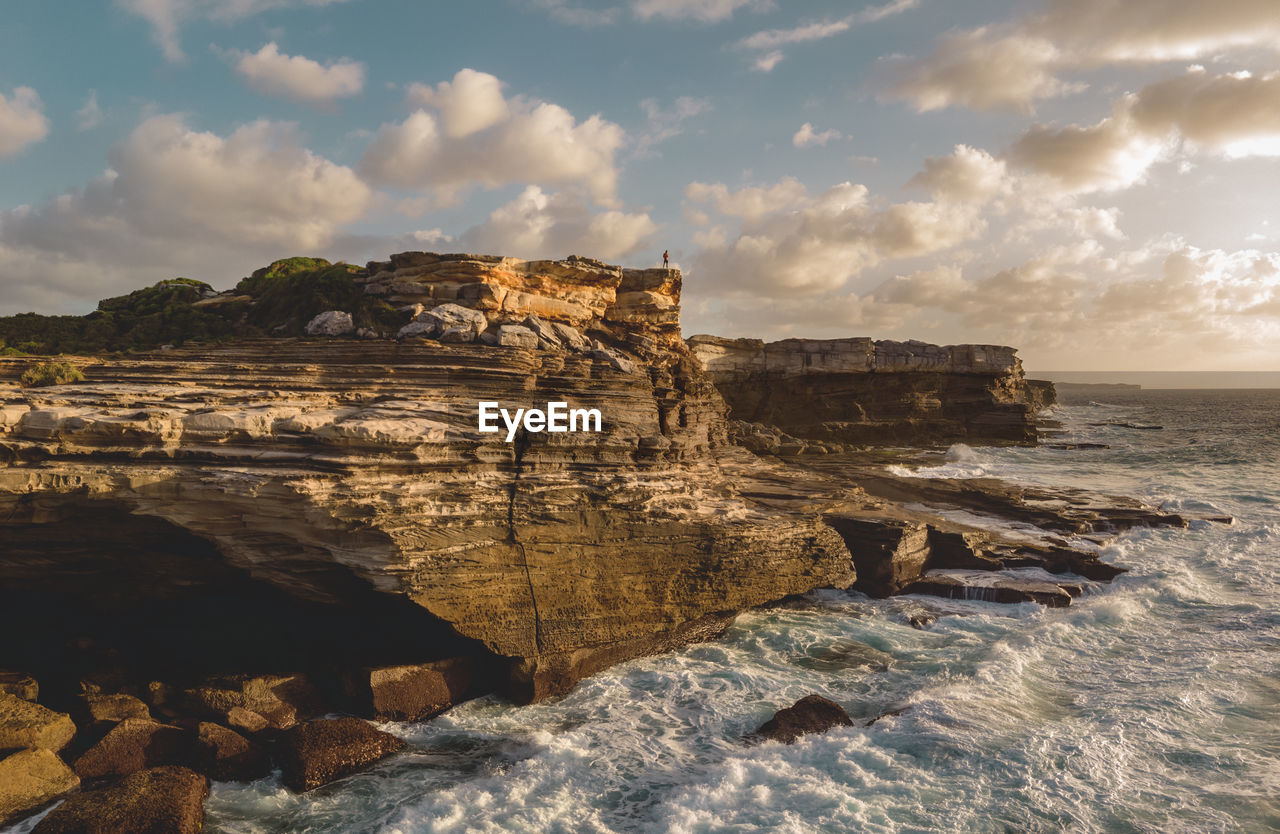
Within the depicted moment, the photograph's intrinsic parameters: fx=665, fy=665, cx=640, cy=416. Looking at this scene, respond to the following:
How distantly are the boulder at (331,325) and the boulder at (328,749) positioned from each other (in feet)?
32.1

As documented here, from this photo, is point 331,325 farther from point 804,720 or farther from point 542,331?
point 804,720

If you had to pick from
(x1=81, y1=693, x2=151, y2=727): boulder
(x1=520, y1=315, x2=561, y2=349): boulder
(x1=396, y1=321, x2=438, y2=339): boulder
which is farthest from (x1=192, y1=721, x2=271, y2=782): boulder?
(x1=520, y1=315, x2=561, y2=349): boulder

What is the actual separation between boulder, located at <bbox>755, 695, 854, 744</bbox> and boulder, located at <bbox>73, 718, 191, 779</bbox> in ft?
34.7

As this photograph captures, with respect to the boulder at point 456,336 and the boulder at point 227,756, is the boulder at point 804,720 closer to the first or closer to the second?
the boulder at point 227,756

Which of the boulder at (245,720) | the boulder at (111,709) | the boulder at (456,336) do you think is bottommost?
the boulder at (245,720)

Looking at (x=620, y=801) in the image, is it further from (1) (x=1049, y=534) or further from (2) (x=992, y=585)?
(1) (x=1049, y=534)

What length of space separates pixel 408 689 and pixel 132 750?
179 inches

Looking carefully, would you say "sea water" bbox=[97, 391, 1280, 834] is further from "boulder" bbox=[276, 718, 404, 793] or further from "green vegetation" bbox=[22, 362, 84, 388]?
"green vegetation" bbox=[22, 362, 84, 388]

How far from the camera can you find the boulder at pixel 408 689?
13336 millimetres

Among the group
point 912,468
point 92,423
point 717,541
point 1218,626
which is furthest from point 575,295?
point 912,468

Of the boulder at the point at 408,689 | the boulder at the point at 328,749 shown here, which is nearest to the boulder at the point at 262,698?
the boulder at the point at 408,689

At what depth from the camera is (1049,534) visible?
82.6ft

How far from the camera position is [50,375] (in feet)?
45.2

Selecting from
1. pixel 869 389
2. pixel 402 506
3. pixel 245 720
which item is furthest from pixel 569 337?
pixel 869 389
